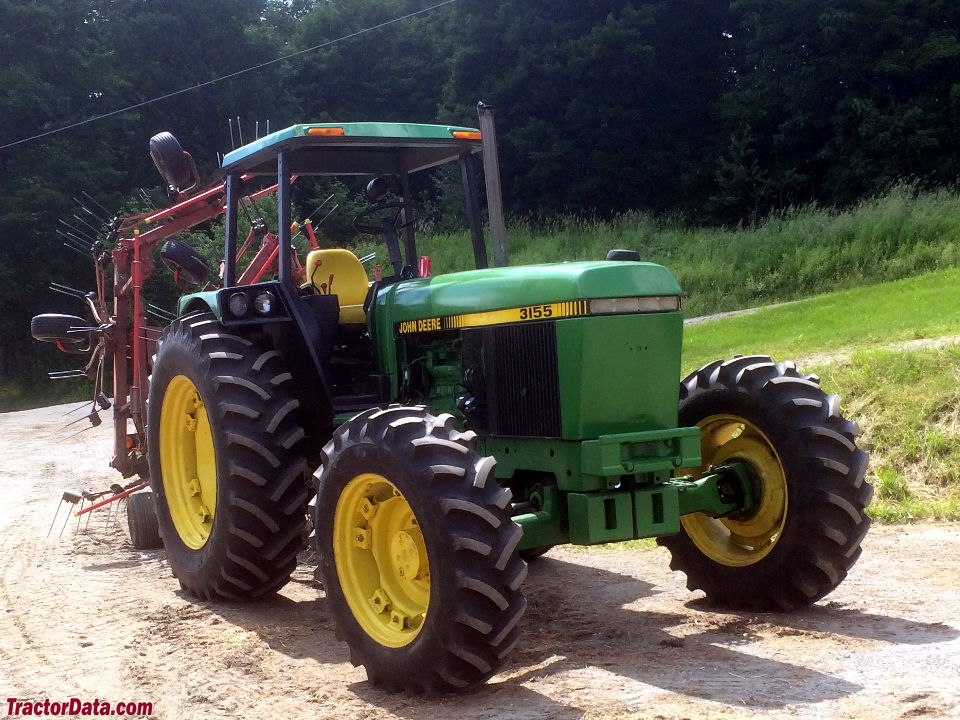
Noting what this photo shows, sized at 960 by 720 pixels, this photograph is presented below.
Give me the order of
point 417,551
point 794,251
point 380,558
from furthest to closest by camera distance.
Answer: point 794,251 → point 380,558 → point 417,551

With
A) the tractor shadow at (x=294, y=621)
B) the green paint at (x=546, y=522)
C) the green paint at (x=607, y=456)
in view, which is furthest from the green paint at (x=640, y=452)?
the tractor shadow at (x=294, y=621)

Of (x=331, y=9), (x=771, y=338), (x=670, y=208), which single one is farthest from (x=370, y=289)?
(x=331, y=9)

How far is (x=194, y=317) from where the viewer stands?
688 cm

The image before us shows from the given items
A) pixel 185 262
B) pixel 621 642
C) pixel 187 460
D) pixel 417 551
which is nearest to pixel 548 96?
pixel 185 262

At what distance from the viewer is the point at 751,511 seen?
598cm

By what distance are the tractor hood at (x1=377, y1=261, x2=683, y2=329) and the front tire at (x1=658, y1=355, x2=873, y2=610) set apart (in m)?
0.82

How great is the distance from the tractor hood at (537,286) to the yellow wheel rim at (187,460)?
1726 mm

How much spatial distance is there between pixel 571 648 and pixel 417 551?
914mm

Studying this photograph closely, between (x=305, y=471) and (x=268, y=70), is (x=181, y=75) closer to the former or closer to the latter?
(x=268, y=70)

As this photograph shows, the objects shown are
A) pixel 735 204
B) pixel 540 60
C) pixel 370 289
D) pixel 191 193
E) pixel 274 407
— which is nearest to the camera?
pixel 274 407

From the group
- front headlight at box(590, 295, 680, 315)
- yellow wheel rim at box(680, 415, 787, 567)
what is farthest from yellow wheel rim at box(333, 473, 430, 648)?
yellow wheel rim at box(680, 415, 787, 567)

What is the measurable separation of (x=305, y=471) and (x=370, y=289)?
1.23 m

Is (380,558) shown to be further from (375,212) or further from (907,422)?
(907,422)

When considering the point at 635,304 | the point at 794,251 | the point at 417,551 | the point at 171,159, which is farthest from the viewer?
the point at 794,251
